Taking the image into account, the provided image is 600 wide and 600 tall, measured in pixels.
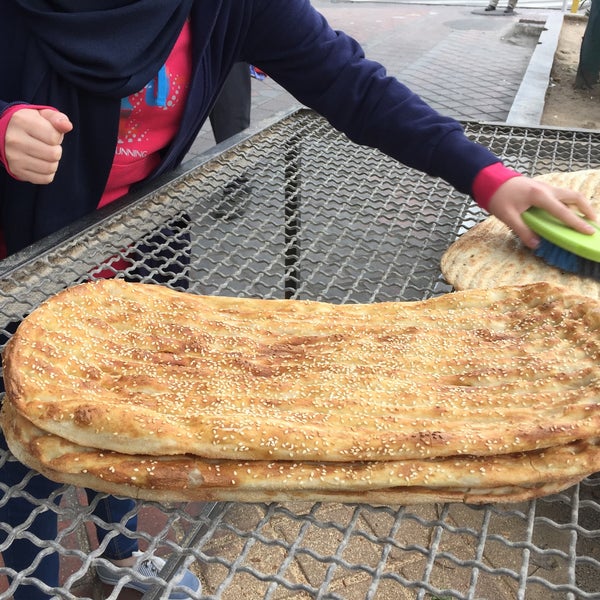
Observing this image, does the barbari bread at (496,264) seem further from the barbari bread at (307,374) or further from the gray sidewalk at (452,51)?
the gray sidewalk at (452,51)

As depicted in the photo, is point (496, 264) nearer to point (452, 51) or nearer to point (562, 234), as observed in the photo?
point (562, 234)

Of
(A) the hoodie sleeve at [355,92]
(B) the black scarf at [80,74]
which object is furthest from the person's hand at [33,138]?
(A) the hoodie sleeve at [355,92]

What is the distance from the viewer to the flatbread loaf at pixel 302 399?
125 centimetres

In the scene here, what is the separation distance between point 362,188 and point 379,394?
1.46 meters

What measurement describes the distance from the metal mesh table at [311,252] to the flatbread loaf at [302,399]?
34cm

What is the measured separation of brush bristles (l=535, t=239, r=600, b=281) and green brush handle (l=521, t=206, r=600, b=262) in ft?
0.11

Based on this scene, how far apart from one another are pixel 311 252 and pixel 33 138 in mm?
1010

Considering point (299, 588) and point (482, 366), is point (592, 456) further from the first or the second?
point (299, 588)

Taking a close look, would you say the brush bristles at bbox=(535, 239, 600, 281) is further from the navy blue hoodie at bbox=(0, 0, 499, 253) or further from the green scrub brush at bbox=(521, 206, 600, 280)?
the navy blue hoodie at bbox=(0, 0, 499, 253)

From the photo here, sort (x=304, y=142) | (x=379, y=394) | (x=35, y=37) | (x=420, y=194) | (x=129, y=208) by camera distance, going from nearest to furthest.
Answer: (x=379, y=394) < (x=35, y=37) < (x=129, y=208) < (x=420, y=194) < (x=304, y=142)

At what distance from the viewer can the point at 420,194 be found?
2.58 meters

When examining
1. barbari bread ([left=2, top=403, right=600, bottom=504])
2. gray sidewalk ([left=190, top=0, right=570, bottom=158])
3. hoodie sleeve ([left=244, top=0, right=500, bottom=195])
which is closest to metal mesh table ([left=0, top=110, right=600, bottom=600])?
hoodie sleeve ([left=244, top=0, right=500, bottom=195])

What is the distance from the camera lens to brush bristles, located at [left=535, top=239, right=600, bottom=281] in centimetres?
205

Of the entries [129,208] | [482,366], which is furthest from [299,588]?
[129,208]
